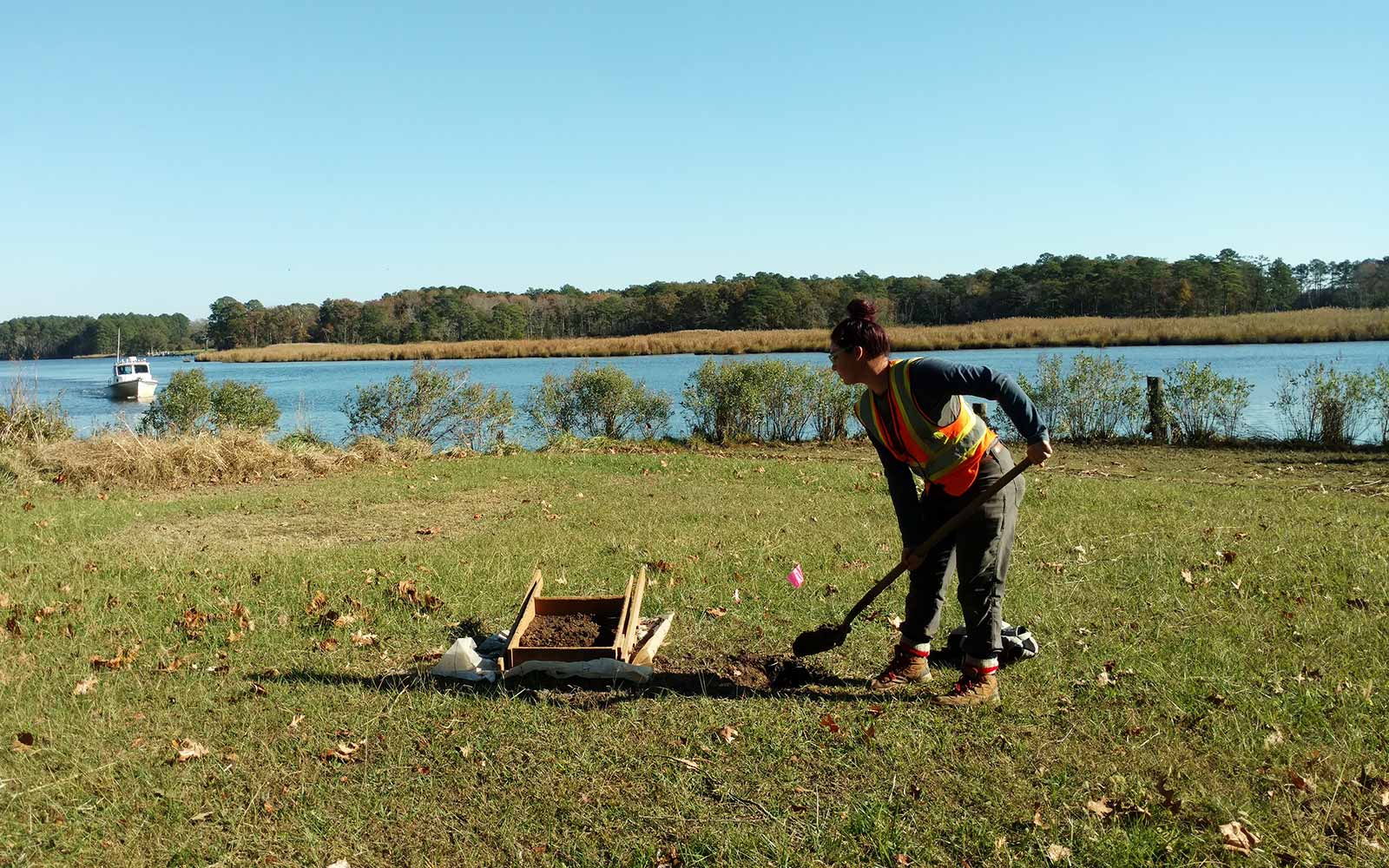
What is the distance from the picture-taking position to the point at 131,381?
3503cm

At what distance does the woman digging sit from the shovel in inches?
2.9

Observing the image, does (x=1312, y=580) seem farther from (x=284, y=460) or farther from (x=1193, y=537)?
(x=284, y=460)

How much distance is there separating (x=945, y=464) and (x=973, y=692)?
1.19 metres

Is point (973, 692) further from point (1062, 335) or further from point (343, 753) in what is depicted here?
point (1062, 335)

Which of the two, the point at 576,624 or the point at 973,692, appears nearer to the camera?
the point at 973,692

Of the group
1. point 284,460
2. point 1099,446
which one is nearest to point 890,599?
point 284,460

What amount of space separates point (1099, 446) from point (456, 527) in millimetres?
Result: 12194

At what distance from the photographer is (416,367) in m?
18.4

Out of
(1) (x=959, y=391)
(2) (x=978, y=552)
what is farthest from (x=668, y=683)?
(1) (x=959, y=391)

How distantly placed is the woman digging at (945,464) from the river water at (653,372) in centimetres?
1367

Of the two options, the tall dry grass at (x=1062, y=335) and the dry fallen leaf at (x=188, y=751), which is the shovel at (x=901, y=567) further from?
the tall dry grass at (x=1062, y=335)

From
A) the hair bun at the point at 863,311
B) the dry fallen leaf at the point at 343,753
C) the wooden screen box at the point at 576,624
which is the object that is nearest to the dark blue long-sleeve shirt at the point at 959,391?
the hair bun at the point at 863,311

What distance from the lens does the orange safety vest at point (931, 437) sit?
14.5ft

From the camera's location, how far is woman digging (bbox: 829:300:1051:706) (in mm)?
4344
